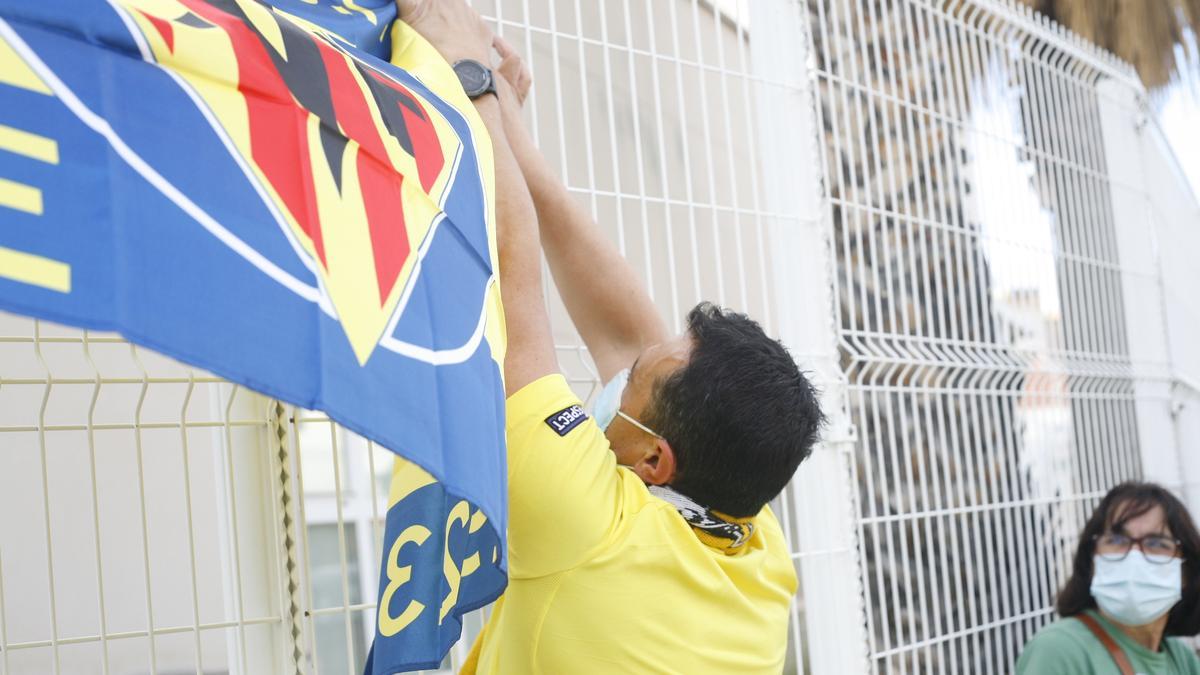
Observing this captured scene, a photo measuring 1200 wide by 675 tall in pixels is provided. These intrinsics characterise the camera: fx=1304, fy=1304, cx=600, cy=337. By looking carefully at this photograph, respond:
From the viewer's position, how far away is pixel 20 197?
1214 millimetres

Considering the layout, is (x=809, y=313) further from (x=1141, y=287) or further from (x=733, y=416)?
(x=1141, y=287)

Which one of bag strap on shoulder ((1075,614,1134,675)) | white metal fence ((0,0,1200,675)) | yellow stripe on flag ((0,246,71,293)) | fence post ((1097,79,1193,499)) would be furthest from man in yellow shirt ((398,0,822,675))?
fence post ((1097,79,1193,499))

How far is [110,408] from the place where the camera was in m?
3.08

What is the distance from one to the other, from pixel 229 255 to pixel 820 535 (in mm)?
2521

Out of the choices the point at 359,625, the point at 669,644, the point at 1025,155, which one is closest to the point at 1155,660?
the point at 1025,155

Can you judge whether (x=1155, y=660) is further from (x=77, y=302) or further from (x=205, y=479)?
(x=77, y=302)

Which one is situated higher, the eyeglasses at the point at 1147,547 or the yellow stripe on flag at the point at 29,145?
the yellow stripe on flag at the point at 29,145

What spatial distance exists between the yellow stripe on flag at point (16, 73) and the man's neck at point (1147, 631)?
12.1ft

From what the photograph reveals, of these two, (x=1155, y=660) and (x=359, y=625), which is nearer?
(x=1155, y=660)

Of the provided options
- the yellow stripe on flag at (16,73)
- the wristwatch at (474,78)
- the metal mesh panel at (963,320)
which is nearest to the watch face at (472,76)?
the wristwatch at (474,78)

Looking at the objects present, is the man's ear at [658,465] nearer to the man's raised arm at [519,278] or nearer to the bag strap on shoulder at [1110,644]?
the man's raised arm at [519,278]

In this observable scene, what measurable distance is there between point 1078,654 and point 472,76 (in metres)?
2.83

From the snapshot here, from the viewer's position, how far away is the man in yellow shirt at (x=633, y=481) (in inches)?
76.2

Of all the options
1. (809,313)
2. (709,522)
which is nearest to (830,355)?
(809,313)
